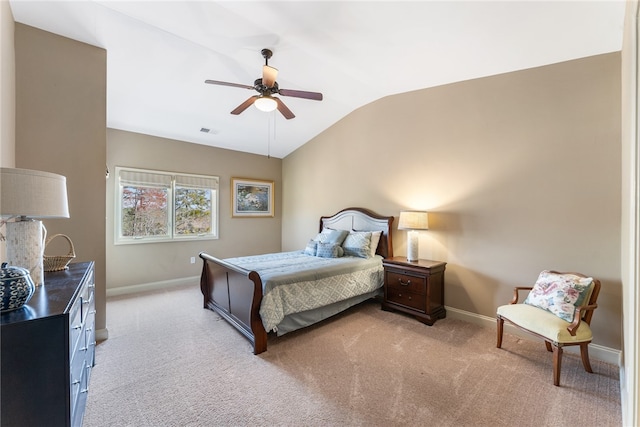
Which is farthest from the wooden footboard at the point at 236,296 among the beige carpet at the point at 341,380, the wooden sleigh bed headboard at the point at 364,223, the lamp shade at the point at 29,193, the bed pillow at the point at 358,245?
the wooden sleigh bed headboard at the point at 364,223

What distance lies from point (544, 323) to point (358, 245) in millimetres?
2236

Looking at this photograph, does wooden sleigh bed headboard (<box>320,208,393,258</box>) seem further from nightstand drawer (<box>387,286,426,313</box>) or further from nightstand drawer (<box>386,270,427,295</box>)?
nightstand drawer (<box>387,286,426,313</box>)

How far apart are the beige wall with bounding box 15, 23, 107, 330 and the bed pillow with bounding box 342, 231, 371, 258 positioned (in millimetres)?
2956

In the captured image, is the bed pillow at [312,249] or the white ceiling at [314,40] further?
the bed pillow at [312,249]

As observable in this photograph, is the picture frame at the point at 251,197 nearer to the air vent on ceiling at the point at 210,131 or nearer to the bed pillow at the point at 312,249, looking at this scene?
the air vent on ceiling at the point at 210,131

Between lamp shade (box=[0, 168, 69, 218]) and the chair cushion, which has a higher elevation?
lamp shade (box=[0, 168, 69, 218])

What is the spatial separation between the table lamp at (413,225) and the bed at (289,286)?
512 millimetres

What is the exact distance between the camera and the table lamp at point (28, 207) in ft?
4.27

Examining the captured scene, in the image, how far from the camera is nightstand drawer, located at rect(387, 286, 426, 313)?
3.26 metres

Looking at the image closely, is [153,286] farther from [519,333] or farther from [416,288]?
[519,333]

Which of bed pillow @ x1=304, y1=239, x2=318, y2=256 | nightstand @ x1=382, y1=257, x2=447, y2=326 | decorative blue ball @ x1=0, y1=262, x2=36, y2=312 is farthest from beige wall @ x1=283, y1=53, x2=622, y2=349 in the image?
decorative blue ball @ x1=0, y1=262, x2=36, y2=312

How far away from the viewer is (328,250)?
3.95 meters

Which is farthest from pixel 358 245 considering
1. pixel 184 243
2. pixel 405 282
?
pixel 184 243

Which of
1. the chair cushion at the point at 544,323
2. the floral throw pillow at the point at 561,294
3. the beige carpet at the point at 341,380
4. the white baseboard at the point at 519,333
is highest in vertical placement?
the floral throw pillow at the point at 561,294
